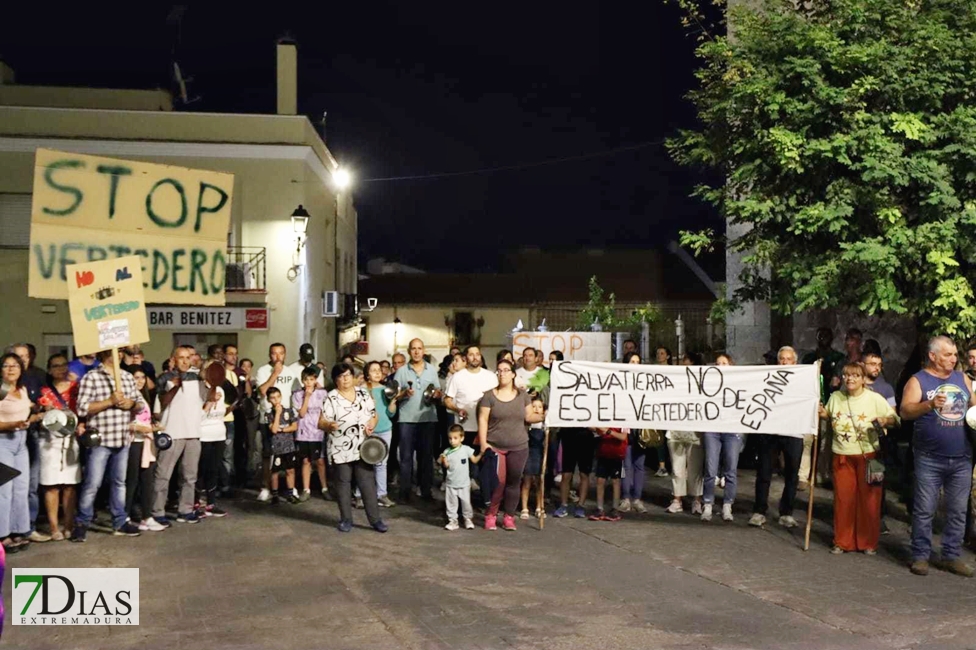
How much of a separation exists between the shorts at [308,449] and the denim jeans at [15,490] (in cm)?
366

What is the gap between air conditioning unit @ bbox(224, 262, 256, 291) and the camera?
72.8 feet

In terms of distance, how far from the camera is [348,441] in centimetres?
1060

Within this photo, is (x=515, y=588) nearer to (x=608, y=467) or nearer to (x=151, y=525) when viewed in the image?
(x=608, y=467)

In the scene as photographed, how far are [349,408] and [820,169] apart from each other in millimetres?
5891

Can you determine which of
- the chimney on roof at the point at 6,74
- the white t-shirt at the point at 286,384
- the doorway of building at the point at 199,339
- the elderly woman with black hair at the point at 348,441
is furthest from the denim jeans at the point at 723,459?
the chimney on roof at the point at 6,74

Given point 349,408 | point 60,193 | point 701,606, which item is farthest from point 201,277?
point 701,606

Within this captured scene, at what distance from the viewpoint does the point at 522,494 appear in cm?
1165

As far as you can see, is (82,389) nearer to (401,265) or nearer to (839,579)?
(839,579)

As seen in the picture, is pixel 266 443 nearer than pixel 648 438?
No

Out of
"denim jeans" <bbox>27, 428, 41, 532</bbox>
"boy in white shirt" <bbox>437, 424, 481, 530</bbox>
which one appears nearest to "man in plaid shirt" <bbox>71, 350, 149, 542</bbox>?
"denim jeans" <bbox>27, 428, 41, 532</bbox>

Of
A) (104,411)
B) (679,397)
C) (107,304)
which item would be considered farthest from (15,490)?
(679,397)

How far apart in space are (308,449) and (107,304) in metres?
3.57

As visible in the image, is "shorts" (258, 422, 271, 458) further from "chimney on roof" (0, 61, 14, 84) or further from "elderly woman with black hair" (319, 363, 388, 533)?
"chimney on roof" (0, 61, 14, 84)

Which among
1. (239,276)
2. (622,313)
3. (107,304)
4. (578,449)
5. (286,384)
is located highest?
(239,276)
